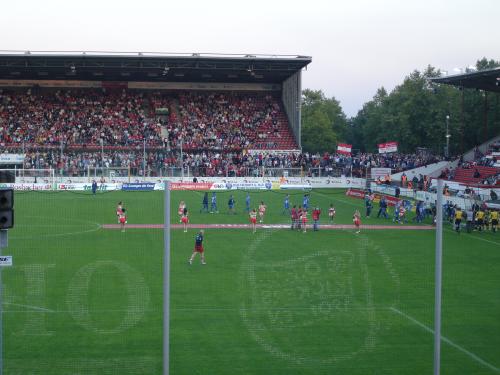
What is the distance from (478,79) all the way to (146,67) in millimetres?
29032

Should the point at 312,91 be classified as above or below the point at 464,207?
above

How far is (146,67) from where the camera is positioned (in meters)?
58.2

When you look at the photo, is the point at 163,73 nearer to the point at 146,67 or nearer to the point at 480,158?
the point at 146,67

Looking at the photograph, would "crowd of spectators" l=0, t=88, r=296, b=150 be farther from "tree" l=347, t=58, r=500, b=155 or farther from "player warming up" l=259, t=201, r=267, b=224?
"player warming up" l=259, t=201, r=267, b=224

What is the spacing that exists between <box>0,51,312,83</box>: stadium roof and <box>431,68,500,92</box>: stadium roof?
43.3 feet

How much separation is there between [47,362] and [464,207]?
1060 inches

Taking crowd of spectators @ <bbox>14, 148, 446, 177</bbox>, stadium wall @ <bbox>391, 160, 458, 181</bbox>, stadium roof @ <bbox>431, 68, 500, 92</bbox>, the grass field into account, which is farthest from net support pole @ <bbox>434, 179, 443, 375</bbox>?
crowd of spectators @ <bbox>14, 148, 446, 177</bbox>

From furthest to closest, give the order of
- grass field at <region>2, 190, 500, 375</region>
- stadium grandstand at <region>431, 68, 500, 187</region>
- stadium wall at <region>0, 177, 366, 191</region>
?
stadium wall at <region>0, 177, 366, 191</region>
stadium grandstand at <region>431, 68, 500, 187</region>
grass field at <region>2, 190, 500, 375</region>

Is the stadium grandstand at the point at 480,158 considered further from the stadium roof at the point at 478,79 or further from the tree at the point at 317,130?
the tree at the point at 317,130

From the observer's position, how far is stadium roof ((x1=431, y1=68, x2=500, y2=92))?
45188 millimetres

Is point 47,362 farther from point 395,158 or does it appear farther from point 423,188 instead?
point 395,158

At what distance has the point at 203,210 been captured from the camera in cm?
3706

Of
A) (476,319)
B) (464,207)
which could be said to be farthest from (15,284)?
(464,207)

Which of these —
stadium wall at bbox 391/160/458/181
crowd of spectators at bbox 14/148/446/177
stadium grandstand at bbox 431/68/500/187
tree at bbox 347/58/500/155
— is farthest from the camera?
tree at bbox 347/58/500/155
